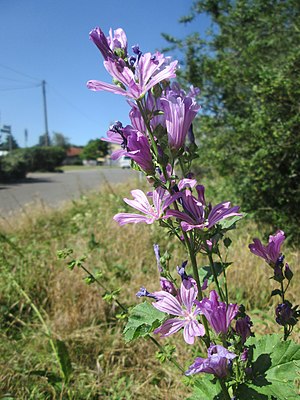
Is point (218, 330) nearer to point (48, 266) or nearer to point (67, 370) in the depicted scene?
point (67, 370)

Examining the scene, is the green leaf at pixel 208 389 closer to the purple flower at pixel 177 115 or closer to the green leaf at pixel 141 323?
the green leaf at pixel 141 323

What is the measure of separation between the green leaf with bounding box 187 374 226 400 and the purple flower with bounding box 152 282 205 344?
8.4 inches

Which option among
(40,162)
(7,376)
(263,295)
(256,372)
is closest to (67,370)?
(7,376)

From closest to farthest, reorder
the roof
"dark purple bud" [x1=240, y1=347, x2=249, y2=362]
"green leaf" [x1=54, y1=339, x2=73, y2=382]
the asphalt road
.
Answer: "dark purple bud" [x1=240, y1=347, x2=249, y2=362] < "green leaf" [x1=54, y1=339, x2=73, y2=382] < the asphalt road < the roof

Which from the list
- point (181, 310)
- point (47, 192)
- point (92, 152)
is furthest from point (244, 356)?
point (92, 152)

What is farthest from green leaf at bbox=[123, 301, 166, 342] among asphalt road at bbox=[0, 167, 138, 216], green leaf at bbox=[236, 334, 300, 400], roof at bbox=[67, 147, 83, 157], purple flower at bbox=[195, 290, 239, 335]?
roof at bbox=[67, 147, 83, 157]

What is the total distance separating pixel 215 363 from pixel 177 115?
23.1 inches

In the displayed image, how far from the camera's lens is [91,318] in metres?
2.56

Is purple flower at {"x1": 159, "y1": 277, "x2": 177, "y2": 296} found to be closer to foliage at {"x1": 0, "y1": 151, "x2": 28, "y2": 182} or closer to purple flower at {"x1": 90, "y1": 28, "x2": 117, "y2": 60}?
purple flower at {"x1": 90, "y1": 28, "x2": 117, "y2": 60}

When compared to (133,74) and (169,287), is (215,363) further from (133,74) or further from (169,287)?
(133,74)

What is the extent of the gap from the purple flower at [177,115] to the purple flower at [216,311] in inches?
15.0

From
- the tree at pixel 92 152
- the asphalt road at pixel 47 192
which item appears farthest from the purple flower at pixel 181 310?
the tree at pixel 92 152

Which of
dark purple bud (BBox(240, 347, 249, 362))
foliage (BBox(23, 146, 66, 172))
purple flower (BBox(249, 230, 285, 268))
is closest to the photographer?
dark purple bud (BBox(240, 347, 249, 362))

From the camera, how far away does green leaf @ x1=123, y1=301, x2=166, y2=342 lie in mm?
981
